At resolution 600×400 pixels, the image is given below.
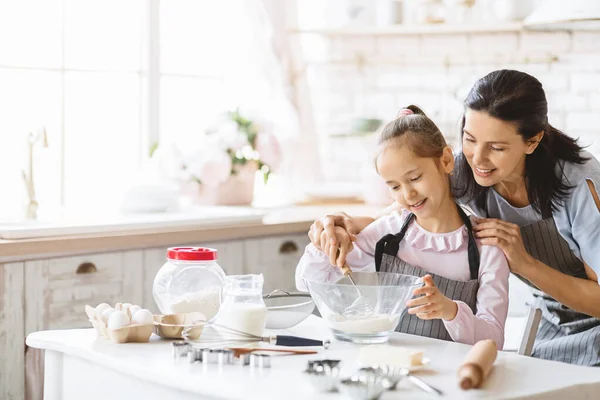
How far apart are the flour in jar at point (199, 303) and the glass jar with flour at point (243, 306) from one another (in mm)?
101

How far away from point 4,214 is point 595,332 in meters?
1.96

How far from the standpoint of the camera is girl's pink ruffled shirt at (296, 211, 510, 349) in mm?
1935

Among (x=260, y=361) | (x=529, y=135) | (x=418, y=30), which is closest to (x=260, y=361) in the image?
(x=260, y=361)

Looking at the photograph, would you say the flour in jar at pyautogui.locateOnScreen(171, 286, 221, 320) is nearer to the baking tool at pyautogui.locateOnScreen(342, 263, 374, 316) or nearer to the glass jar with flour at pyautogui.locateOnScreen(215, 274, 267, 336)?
the glass jar with flour at pyautogui.locateOnScreen(215, 274, 267, 336)

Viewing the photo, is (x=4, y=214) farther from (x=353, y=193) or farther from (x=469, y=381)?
(x=469, y=381)

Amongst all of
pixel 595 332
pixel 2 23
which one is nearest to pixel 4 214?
pixel 2 23

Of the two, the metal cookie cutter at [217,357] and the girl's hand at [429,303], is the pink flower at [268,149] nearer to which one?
the girl's hand at [429,303]

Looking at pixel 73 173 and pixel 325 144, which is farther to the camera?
pixel 325 144

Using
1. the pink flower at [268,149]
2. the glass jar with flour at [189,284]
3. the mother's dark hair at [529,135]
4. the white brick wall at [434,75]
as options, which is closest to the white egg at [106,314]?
the glass jar with flour at [189,284]

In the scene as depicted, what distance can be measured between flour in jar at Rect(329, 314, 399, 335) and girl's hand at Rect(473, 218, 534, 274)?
380 mm

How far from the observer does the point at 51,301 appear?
2727 mm

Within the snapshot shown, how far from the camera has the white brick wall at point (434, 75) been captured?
12.7ft

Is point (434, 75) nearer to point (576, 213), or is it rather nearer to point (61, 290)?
point (576, 213)

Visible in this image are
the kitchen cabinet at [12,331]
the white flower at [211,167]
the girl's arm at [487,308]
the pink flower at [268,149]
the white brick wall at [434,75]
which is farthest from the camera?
the white brick wall at [434,75]
